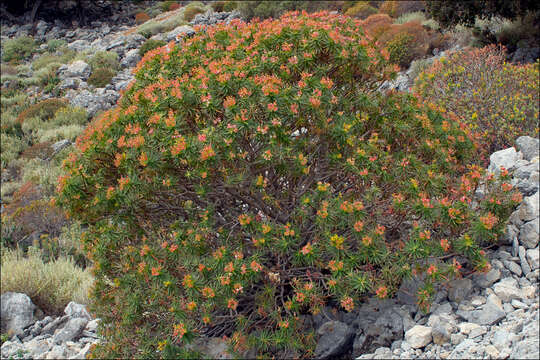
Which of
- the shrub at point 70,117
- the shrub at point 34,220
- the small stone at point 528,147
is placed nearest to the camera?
the small stone at point 528,147

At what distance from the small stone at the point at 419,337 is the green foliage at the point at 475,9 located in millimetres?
7941

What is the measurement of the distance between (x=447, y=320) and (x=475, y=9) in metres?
8.36

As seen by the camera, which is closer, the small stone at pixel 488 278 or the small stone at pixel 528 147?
the small stone at pixel 488 278

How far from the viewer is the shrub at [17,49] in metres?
23.4

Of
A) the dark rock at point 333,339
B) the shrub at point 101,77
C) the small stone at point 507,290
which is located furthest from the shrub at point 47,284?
the shrub at point 101,77

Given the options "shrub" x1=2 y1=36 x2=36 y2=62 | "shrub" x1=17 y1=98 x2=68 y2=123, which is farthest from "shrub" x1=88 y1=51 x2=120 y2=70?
"shrub" x1=2 y1=36 x2=36 y2=62

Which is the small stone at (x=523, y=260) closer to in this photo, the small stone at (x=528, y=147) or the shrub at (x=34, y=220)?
the small stone at (x=528, y=147)

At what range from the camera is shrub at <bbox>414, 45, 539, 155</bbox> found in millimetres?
5566

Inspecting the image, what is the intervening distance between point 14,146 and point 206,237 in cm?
1114

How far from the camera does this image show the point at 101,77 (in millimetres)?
16500

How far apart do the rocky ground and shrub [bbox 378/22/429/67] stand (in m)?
7.12

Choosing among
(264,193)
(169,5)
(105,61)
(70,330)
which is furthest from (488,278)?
(169,5)

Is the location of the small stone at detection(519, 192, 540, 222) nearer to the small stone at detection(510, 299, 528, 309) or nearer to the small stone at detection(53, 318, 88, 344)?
the small stone at detection(510, 299, 528, 309)

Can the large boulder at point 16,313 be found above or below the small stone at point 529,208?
below
